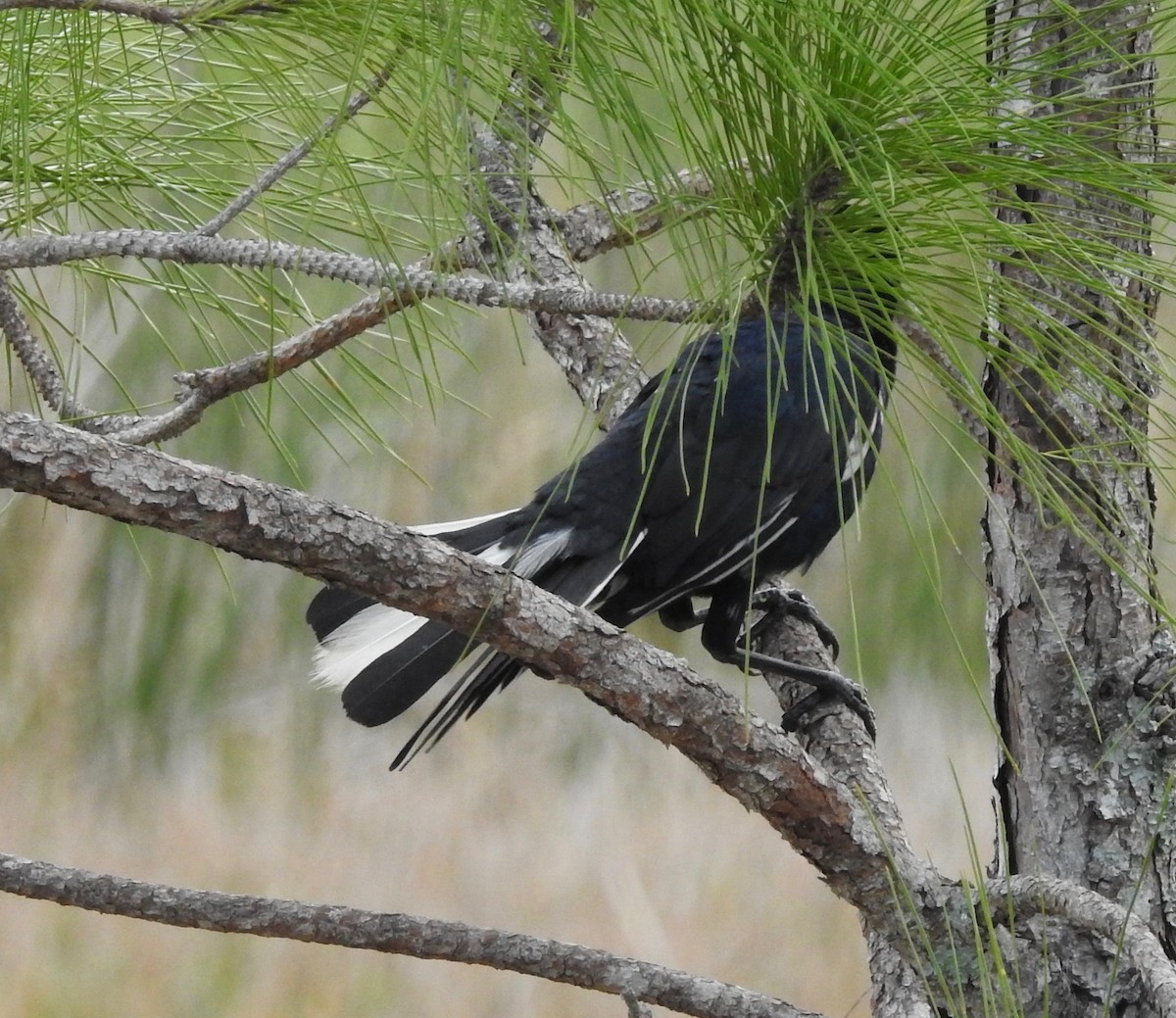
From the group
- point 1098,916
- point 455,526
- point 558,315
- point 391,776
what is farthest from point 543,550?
point 391,776

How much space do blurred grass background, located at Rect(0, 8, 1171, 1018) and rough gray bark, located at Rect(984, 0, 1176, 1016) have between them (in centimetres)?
91

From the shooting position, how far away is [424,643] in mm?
646

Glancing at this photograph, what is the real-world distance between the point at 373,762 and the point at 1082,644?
132 centimetres

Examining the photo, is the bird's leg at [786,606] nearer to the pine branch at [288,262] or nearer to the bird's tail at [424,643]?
the bird's tail at [424,643]

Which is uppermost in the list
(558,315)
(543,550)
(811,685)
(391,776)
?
(558,315)

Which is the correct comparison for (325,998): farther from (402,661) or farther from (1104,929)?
(1104,929)

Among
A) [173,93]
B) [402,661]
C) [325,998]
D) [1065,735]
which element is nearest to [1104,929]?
[1065,735]

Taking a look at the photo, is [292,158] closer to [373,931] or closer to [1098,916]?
[373,931]

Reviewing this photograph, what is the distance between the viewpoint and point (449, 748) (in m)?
1.79

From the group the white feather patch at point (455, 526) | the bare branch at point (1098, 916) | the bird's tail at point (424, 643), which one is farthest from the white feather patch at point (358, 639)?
the bare branch at point (1098, 916)

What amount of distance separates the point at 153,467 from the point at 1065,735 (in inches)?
18.7

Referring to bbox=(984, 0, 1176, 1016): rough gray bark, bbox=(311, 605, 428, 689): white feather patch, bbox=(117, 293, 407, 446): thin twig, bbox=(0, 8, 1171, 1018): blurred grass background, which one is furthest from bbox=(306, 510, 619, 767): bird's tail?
bbox=(0, 8, 1171, 1018): blurred grass background

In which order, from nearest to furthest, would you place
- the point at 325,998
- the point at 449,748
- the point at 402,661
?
the point at 402,661, the point at 325,998, the point at 449,748

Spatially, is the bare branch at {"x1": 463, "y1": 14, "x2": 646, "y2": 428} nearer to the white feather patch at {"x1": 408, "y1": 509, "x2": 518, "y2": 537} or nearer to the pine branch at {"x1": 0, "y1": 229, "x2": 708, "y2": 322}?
the white feather patch at {"x1": 408, "y1": 509, "x2": 518, "y2": 537}
